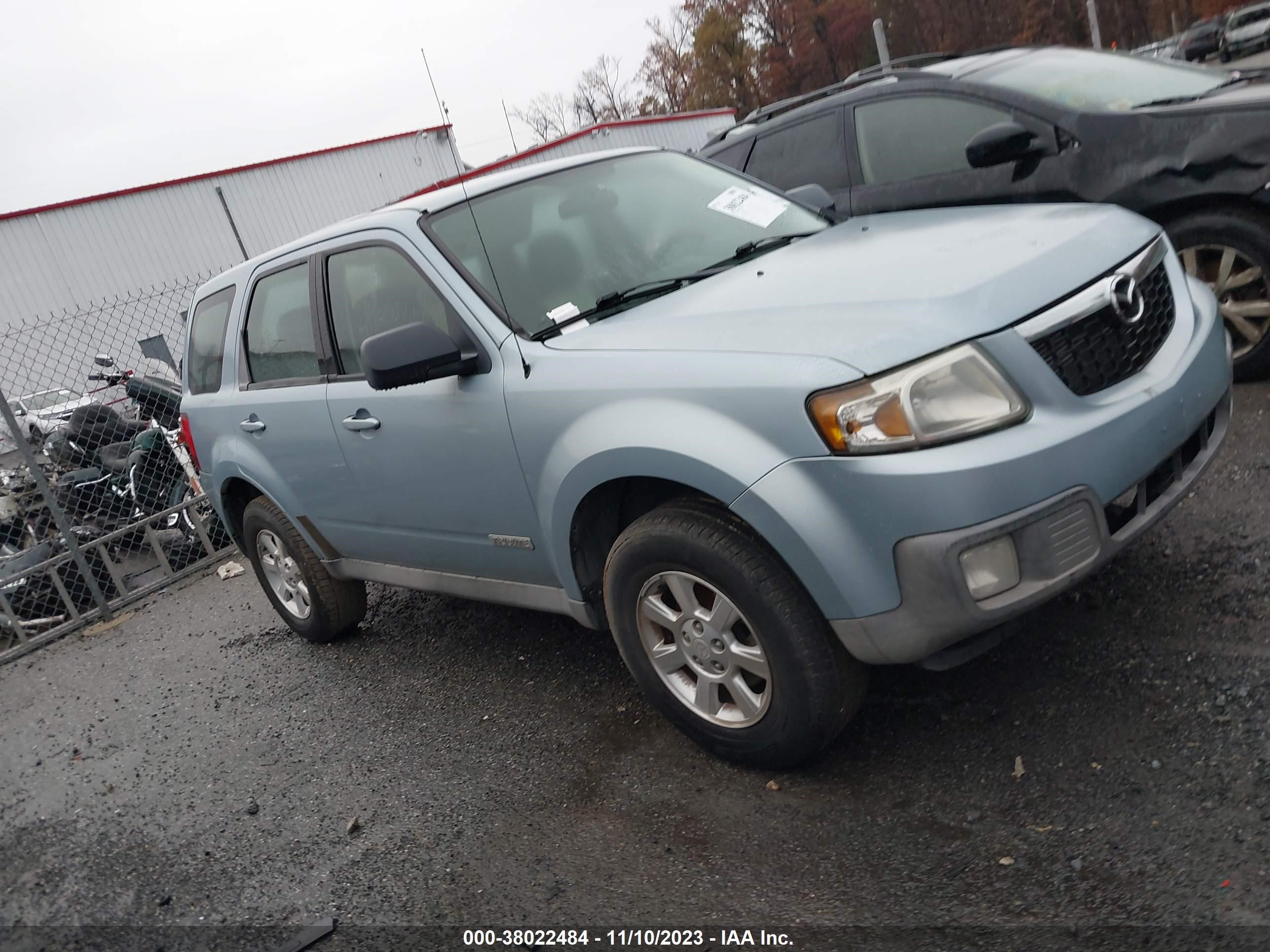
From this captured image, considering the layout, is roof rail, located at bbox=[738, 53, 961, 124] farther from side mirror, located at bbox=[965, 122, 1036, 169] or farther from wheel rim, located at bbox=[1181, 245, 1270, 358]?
wheel rim, located at bbox=[1181, 245, 1270, 358]

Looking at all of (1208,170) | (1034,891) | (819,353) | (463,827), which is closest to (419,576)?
(463,827)

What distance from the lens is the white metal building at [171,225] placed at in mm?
22922

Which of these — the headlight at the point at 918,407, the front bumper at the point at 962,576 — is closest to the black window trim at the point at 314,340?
the headlight at the point at 918,407

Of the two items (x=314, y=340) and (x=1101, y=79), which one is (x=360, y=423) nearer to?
(x=314, y=340)

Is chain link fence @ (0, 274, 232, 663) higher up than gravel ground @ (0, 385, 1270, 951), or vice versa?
→ chain link fence @ (0, 274, 232, 663)

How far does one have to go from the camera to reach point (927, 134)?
549 cm

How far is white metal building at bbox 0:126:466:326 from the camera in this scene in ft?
75.2

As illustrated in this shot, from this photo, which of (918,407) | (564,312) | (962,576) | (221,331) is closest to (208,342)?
(221,331)

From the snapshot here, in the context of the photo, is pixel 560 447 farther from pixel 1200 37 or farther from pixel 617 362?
pixel 1200 37

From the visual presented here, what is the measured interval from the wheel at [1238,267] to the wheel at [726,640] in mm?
3094

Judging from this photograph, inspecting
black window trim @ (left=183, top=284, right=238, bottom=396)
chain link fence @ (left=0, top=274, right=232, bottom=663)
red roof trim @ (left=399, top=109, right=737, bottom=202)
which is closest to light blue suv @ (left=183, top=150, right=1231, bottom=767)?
black window trim @ (left=183, top=284, right=238, bottom=396)

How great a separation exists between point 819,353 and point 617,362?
65cm

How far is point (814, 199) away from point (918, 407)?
1959mm

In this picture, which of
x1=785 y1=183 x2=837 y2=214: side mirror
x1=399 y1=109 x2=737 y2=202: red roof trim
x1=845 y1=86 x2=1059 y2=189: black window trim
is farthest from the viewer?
x1=399 y1=109 x2=737 y2=202: red roof trim
